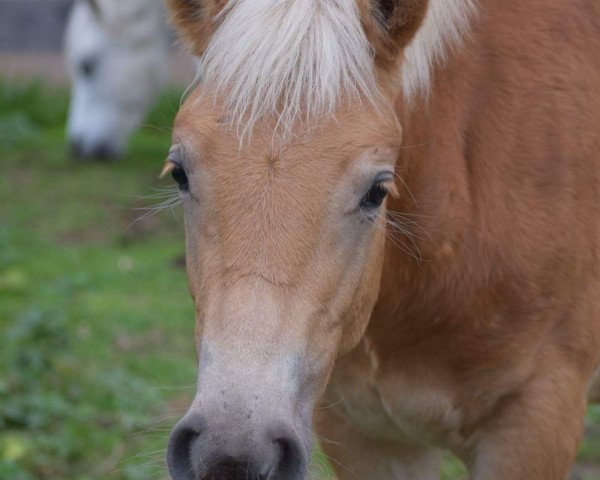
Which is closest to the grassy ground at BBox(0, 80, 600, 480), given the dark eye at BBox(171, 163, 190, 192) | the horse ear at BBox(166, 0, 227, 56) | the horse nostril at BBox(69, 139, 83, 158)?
the horse nostril at BBox(69, 139, 83, 158)

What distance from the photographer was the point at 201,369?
210cm

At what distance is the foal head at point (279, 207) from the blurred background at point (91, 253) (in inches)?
13.5

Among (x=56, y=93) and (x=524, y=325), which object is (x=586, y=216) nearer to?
(x=524, y=325)

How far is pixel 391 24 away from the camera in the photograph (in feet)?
7.96

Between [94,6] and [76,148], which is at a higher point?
Answer: [94,6]

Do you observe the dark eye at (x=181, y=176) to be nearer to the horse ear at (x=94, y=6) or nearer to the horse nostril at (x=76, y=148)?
the horse nostril at (x=76, y=148)

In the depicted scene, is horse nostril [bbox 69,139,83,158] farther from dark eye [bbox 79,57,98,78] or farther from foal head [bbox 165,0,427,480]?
foal head [bbox 165,0,427,480]

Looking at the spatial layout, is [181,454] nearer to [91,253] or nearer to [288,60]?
[288,60]

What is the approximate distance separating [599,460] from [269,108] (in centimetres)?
257

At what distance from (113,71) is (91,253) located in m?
2.48

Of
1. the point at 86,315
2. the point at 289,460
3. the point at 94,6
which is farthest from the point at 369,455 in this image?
the point at 94,6

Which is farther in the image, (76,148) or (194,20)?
(76,148)

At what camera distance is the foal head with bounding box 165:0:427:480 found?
203cm

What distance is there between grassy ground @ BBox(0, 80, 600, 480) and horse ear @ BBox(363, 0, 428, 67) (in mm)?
741
